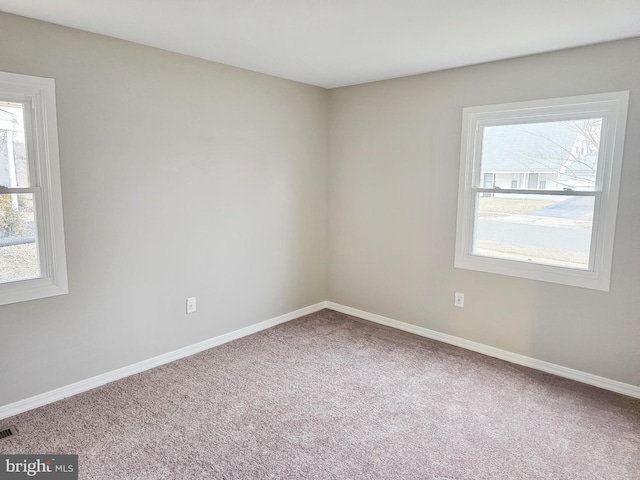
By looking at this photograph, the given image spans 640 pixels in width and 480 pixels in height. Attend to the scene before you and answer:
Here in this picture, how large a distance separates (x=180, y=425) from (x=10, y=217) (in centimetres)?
161

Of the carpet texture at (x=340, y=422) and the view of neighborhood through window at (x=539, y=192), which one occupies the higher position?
the view of neighborhood through window at (x=539, y=192)

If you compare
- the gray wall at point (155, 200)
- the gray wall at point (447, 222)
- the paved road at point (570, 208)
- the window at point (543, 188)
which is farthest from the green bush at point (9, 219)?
the paved road at point (570, 208)

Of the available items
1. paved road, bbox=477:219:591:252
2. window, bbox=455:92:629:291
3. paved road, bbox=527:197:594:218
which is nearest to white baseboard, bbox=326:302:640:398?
window, bbox=455:92:629:291

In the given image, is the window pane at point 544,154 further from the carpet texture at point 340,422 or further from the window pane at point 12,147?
the window pane at point 12,147

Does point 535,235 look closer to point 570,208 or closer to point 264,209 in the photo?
point 570,208

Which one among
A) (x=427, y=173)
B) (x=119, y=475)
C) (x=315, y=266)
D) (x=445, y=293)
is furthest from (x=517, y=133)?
(x=119, y=475)

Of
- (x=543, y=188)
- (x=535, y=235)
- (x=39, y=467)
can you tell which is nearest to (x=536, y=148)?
(x=543, y=188)

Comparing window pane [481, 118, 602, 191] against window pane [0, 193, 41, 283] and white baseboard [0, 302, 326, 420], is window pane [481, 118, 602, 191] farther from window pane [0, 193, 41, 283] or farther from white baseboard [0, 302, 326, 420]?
window pane [0, 193, 41, 283]

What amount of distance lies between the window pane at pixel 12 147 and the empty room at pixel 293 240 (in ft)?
0.04

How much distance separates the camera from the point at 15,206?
8.29 ft

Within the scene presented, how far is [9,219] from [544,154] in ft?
11.9

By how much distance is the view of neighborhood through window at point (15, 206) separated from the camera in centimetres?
246

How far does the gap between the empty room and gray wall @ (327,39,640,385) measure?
20mm

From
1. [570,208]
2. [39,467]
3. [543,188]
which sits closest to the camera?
[39,467]
